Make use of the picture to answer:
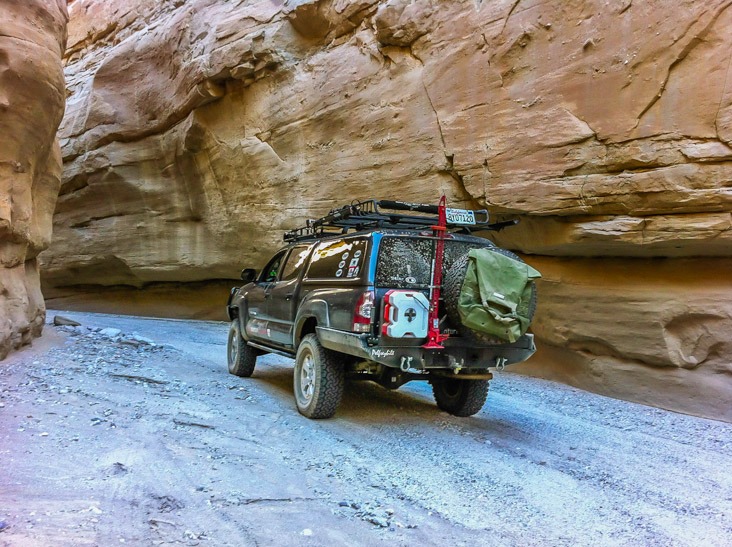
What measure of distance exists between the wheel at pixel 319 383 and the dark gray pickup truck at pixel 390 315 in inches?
0.4

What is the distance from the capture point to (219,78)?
14.6 meters

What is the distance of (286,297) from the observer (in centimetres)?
659

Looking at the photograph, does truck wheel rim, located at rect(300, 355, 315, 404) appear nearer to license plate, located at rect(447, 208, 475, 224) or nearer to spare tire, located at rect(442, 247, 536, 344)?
spare tire, located at rect(442, 247, 536, 344)

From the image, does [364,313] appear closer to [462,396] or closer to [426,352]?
[426,352]

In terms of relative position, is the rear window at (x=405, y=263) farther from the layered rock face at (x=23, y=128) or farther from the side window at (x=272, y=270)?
the layered rock face at (x=23, y=128)

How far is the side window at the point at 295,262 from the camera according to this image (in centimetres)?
662

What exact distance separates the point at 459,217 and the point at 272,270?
3375 mm

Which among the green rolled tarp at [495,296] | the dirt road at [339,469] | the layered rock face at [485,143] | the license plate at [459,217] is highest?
the layered rock face at [485,143]

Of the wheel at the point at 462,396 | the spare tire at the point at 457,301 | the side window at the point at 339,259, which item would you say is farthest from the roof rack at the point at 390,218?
the wheel at the point at 462,396

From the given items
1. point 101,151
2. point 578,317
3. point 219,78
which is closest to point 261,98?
point 219,78

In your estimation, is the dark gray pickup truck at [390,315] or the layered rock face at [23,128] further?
the layered rock face at [23,128]

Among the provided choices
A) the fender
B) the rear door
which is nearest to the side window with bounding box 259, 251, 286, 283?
the rear door

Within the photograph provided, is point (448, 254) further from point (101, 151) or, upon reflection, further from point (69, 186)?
point (69, 186)

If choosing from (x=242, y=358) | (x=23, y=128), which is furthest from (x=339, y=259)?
(x=23, y=128)
